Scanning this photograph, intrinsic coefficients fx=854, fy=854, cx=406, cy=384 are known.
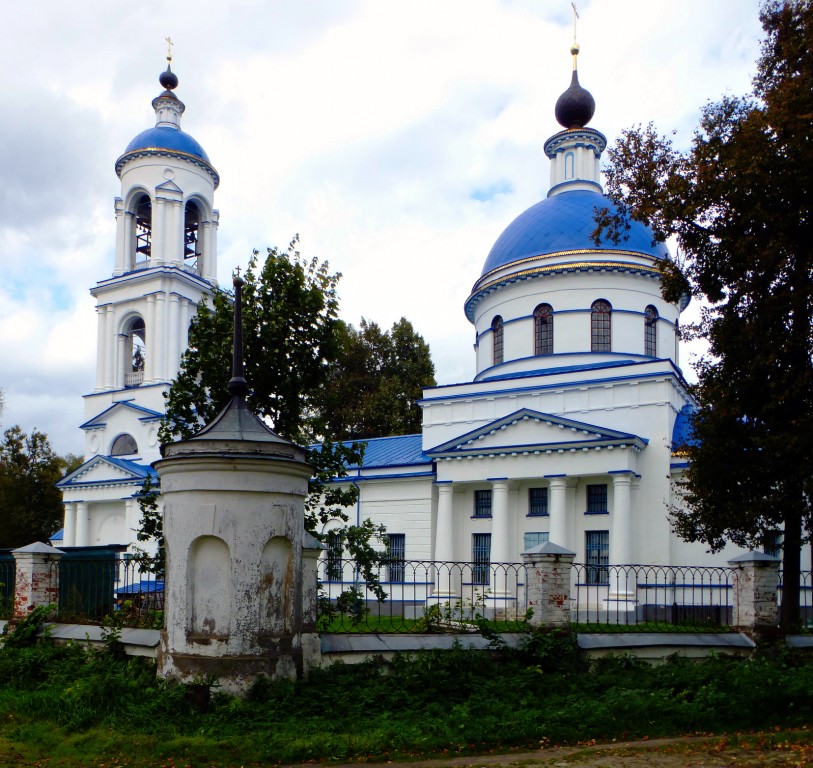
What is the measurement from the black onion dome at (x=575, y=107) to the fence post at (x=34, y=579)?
23.9m

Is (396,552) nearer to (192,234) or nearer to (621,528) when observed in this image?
(621,528)

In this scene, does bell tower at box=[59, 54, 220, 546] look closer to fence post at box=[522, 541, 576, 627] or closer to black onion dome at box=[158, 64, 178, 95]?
black onion dome at box=[158, 64, 178, 95]

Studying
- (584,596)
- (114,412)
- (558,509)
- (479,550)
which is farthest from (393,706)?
(114,412)

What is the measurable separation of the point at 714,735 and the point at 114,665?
20.2ft

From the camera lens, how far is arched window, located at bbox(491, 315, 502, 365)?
27.2 m

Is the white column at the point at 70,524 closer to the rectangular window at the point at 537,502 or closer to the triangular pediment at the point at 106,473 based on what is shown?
the triangular pediment at the point at 106,473

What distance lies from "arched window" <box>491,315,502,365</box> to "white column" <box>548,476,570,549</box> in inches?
226

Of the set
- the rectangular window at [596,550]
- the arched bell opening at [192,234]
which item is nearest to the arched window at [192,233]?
the arched bell opening at [192,234]

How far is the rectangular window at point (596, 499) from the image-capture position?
22609 millimetres

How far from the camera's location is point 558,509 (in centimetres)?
2241

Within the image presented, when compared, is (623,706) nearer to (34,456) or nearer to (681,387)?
(681,387)

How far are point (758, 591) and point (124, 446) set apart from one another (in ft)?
92.2

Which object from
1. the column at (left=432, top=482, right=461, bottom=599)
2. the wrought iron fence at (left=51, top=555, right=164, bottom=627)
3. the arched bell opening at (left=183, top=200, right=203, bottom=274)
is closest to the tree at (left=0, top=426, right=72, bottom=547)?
the arched bell opening at (left=183, top=200, right=203, bottom=274)

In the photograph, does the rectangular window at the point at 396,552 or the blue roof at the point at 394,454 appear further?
the blue roof at the point at 394,454
